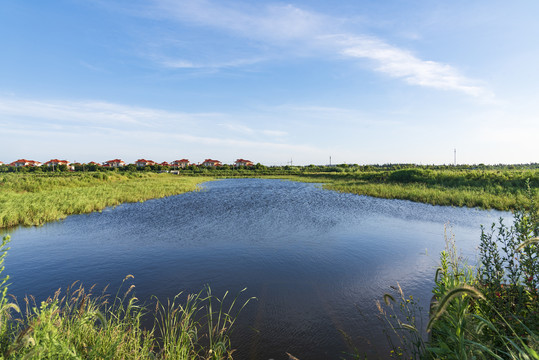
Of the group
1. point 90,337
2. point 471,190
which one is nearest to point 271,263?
point 90,337

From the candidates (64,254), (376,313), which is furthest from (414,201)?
(64,254)

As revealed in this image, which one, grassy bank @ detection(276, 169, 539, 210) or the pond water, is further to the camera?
grassy bank @ detection(276, 169, 539, 210)

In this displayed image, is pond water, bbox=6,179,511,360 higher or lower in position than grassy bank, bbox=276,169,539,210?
lower

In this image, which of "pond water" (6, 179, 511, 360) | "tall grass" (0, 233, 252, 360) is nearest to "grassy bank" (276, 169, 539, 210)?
"pond water" (6, 179, 511, 360)

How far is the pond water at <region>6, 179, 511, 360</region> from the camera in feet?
20.1

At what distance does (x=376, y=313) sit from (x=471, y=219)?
53.5ft

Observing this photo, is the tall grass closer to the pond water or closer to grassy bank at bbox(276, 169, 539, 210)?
the pond water

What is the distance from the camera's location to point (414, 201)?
2786cm

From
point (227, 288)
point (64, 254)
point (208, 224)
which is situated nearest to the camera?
point (227, 288)

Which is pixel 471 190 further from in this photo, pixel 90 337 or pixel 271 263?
pixel 90 337

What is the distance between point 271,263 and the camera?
10.4m

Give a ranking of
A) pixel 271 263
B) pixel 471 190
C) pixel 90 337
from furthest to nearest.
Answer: pixel 471 190, pixel 271 263, pixel 90 337

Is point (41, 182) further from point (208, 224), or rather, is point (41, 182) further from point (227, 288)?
point (227, 288)

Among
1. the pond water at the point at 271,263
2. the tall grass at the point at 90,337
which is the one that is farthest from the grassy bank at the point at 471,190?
the tall grass at the point at 90,337
